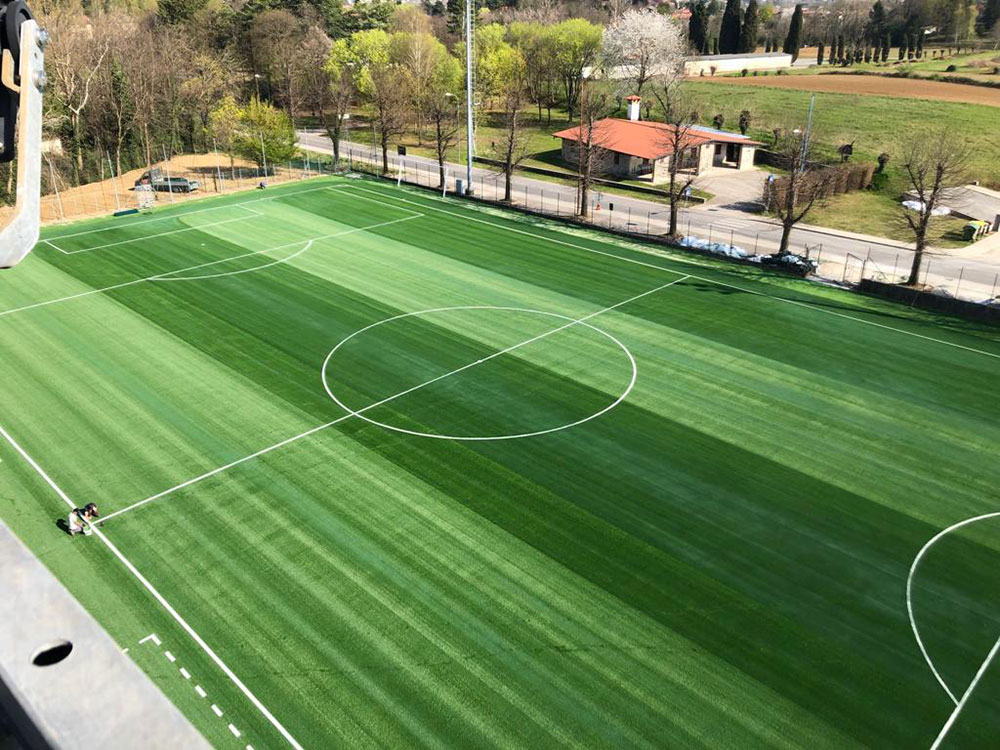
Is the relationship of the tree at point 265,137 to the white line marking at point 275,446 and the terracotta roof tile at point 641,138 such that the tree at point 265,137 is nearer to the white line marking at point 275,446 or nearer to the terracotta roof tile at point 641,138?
the terracotta roof tile at point 641,138

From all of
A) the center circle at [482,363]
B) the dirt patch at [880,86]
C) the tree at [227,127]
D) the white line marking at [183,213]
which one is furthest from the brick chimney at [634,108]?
the center circle at [482,363]

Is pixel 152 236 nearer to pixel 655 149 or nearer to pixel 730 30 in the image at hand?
pixel 655 149

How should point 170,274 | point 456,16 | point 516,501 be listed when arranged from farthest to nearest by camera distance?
point 456,16 < point 170,274 < point 516,501

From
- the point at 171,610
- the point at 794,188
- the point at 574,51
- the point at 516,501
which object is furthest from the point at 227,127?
the point at 171,610

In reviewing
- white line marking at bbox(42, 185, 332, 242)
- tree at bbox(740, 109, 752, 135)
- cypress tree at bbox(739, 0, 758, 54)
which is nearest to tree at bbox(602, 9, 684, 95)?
tree at bbox(740, 109, 752, 135)

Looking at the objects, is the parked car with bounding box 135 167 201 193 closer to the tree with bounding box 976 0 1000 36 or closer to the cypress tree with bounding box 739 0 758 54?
the cypress tree with bounding box 739 0 758 54
